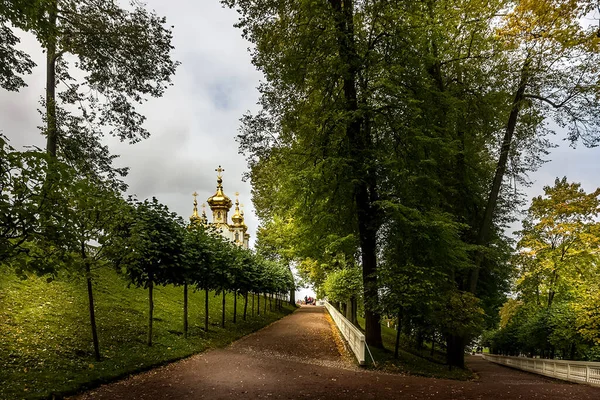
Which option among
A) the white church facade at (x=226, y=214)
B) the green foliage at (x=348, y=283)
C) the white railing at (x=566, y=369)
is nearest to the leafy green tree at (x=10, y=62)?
the green foliage at (x=348, y=283)

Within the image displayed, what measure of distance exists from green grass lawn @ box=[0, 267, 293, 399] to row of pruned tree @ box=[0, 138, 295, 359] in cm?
74

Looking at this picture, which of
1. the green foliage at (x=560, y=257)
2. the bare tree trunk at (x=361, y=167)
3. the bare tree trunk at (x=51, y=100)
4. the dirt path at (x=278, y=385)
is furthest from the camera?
the green foliage at (x=560, y=257)

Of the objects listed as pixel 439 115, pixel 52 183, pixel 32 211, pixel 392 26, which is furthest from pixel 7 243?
pixel 439 115

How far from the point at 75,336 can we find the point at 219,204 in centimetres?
4986

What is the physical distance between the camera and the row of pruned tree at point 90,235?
4.52m

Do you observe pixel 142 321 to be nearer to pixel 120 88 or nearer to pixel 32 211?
pixel 120 88

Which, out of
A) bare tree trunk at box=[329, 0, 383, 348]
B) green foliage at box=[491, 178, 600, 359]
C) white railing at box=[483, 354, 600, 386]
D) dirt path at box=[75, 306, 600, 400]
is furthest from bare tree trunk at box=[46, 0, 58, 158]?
green foliage at box=[491, 178, 600, 359]

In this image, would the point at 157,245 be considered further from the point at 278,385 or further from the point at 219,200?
the point at 219,200

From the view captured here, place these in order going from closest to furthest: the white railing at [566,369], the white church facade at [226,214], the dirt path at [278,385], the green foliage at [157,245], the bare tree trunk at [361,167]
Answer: the dirt path at [278,385]
the green foliage at [157,245]
the bare tree trunk at [361,167]
the white railing at [566,369]
the white church facade at [226,214]

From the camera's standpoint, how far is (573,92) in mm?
13312

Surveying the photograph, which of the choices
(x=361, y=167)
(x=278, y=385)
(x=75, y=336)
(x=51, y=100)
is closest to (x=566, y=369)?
(x=361, y=167)

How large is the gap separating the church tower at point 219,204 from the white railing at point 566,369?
44529 millimetres

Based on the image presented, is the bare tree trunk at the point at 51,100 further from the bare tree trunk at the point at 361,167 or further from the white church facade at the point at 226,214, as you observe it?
the white church facade at the point at 226,214

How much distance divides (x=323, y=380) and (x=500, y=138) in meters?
14.8
